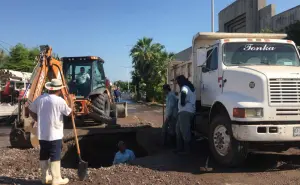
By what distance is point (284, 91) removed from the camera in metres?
6.80

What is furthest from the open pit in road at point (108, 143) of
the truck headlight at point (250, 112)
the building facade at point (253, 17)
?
the building facade at point (253, 17)

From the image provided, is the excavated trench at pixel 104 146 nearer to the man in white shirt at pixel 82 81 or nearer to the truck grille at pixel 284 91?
the man in white shirt at pixel 82 81

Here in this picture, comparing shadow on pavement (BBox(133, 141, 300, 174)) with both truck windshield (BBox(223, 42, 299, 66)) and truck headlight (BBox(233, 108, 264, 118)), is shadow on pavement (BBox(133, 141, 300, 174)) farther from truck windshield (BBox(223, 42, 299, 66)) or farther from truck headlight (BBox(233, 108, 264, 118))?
truck windshield (BBox(223, 42, 299, 66))

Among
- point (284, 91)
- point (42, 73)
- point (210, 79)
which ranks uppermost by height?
point (42, 73)

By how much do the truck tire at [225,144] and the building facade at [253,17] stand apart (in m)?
22.5

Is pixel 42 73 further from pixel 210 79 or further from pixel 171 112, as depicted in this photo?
pixel 210 79

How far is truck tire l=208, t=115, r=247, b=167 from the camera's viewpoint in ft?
23.1

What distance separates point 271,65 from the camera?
779cm

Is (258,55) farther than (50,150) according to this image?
Yes

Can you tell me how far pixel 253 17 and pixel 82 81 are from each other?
25519mm

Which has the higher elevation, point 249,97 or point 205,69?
point 205,69

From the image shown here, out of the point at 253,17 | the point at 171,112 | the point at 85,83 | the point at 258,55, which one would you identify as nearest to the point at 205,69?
the point at 258,55

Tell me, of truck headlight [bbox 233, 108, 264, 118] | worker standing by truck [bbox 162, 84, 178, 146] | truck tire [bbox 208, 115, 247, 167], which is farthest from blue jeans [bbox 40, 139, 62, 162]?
worker standing by truck [bbox 162, 84, 178, 146]

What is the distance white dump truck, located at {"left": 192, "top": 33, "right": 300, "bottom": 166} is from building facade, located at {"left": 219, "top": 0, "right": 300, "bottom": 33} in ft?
69.6
